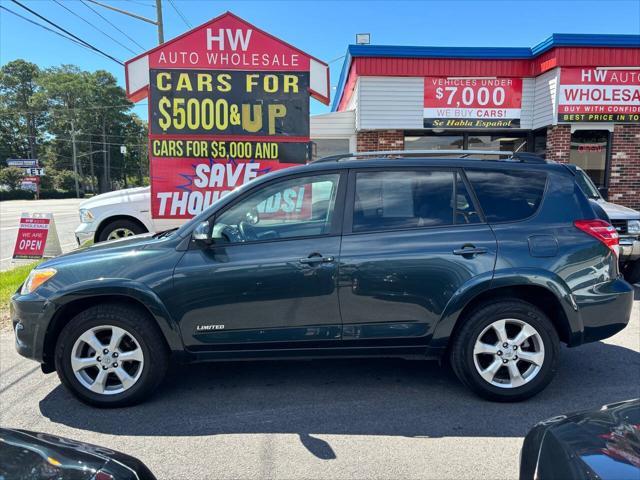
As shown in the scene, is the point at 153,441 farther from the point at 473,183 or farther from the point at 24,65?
the point at 24,65

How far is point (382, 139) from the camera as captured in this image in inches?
494

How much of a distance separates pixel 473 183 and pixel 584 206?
85cm

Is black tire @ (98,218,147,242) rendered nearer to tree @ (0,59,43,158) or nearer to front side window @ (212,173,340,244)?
front side window @ (212,173,340,244)

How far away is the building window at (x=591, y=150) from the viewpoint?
12328 millimetres

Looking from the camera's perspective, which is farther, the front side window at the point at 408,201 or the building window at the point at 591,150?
the building window at the point at 591,150

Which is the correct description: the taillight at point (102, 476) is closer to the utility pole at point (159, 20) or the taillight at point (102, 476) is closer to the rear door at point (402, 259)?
the rear door at point (402, 259)

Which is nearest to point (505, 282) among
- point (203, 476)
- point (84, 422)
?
point (203, 476)

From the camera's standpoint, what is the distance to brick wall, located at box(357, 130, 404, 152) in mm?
12547

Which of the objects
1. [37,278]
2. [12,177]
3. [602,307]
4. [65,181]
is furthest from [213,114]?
[65,181]

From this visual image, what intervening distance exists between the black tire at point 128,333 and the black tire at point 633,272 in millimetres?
7222

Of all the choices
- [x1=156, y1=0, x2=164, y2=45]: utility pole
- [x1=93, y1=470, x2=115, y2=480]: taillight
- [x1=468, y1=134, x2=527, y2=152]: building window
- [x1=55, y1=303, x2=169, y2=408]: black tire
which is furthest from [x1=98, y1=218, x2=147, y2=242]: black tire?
[x1=156, y1=0, x2=164, y2=45]: utility pole

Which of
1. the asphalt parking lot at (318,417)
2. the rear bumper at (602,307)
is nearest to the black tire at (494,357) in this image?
the asphalt parking lot at (318,417)

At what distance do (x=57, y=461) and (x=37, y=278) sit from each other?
221 cm

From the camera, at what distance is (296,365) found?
4.25m
